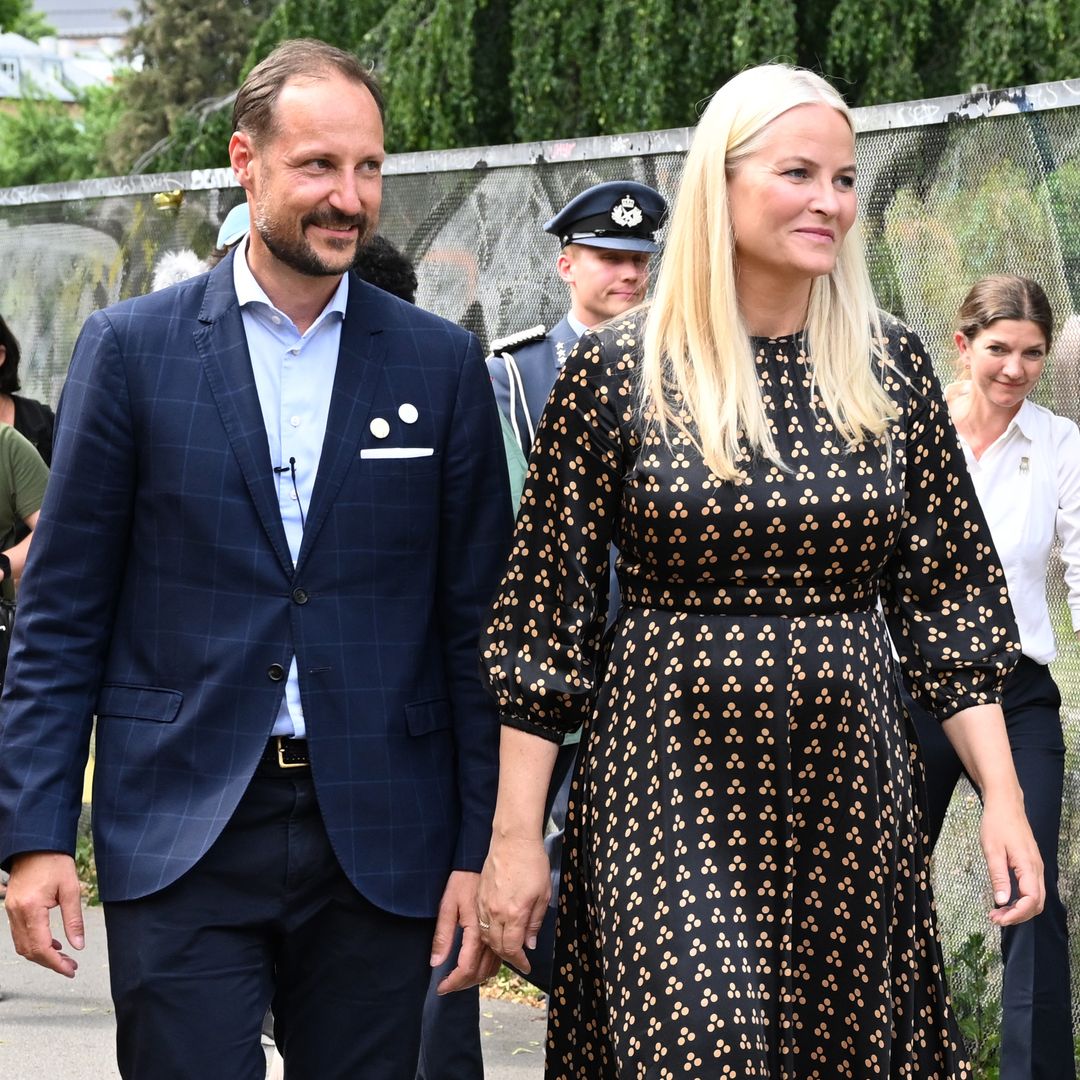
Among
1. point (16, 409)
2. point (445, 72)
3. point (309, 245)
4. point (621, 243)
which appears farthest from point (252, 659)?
point (445, 72)

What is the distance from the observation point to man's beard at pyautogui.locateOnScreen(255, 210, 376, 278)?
10.5 feet

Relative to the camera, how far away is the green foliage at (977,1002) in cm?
561

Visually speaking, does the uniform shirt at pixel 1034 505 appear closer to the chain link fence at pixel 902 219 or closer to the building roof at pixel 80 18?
the chain link fence at pixel 902 219

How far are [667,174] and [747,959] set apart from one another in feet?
12.0

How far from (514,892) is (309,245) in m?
1.15

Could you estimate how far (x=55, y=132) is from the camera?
50.3 m

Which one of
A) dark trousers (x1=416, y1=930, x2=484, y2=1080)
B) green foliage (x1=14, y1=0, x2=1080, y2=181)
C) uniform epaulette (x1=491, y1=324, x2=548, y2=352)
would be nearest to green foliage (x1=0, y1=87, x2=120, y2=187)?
green foliage (x1=14, y1=0, x2=1080, y2=181)

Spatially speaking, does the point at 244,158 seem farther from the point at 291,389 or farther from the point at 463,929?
the point at 463,929

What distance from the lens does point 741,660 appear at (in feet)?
10.3

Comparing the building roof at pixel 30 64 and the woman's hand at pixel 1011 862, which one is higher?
the building roof at pixel 30 64

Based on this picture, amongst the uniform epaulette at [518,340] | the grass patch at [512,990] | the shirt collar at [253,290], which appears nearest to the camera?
the shirt collar at [253,290]

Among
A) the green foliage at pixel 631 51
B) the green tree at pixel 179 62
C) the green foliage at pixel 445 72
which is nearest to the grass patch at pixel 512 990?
the green foliage at pixel 631 51

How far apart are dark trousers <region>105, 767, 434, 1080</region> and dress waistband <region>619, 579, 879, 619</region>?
0.69 metres

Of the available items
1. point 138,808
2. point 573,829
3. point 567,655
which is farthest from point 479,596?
point 138,808
